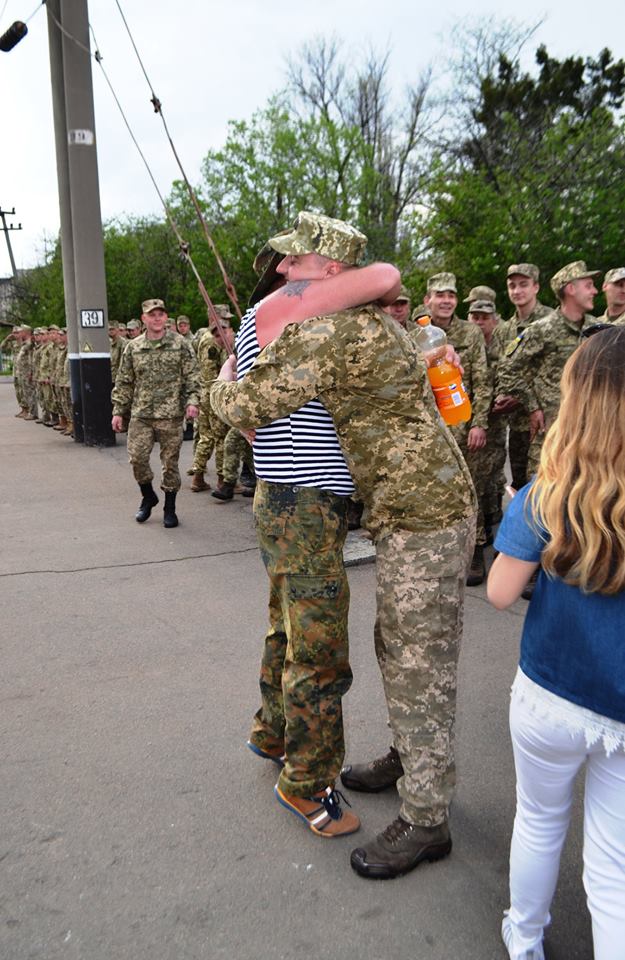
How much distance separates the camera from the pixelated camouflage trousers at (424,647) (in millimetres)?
2543

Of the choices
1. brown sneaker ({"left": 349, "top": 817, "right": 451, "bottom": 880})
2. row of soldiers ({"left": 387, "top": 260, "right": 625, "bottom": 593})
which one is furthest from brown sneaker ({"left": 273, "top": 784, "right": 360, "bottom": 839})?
row of soldiers ({"left": 387, "top": 260, "right": 625, "bottom": 593})

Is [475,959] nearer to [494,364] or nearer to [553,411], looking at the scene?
[553,411]

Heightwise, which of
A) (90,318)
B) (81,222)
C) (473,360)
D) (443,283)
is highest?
(81,222)

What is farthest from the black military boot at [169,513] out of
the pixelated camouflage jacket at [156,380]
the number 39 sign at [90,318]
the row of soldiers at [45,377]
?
the row of soldiers at [45,377]

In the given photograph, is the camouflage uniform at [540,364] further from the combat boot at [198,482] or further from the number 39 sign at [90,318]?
the number 39 sign at [90,318]

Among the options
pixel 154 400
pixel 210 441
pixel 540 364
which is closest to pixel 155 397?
pixel 154 400

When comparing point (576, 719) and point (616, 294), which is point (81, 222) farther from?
point (576, 719)

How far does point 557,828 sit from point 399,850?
713 millimetres

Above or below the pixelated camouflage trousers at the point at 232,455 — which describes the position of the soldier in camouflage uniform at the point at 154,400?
above

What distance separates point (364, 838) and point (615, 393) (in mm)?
1880

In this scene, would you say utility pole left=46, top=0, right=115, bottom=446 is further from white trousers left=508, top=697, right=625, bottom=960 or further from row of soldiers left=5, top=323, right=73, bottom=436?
white trousers left=508, top=697, right=625, bottom=960

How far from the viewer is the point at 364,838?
2.80 meters

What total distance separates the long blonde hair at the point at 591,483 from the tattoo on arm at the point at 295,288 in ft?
3.08

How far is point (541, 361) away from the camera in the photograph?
5.64 meters
